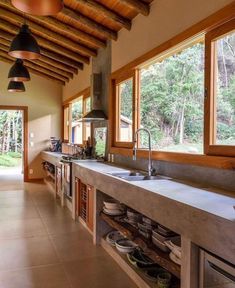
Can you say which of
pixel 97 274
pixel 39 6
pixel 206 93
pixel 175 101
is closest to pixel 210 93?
pixel 206 93

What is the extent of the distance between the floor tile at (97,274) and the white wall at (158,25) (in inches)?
97.6

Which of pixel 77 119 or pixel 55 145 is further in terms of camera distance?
pixel 55 145

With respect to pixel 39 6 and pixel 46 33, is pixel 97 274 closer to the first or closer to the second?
pixel 39 6

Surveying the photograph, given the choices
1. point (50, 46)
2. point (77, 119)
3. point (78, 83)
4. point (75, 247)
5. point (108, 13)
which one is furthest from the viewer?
point (77, 119)

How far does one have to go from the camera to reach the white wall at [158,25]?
2768 millimetres

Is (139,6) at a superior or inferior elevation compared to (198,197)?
superior

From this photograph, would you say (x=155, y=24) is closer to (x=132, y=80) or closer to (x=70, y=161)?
(x=132, y=80)

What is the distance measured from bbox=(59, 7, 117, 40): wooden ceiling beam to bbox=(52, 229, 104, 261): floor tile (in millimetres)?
3049

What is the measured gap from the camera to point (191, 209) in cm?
178

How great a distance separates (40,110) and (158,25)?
627 cm

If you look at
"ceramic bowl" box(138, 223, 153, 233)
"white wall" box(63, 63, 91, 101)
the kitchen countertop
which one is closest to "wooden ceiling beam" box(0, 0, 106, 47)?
"white wall" box(63, 63, 91, 101)

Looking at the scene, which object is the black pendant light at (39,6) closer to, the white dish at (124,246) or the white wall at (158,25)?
the white wall at (158,25)

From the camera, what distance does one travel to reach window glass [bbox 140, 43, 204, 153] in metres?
2.99

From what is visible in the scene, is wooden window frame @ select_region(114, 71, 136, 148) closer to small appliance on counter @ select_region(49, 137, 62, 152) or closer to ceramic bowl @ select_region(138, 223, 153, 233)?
ceramic bowl @ select_region(138, 223, 153, 233)
